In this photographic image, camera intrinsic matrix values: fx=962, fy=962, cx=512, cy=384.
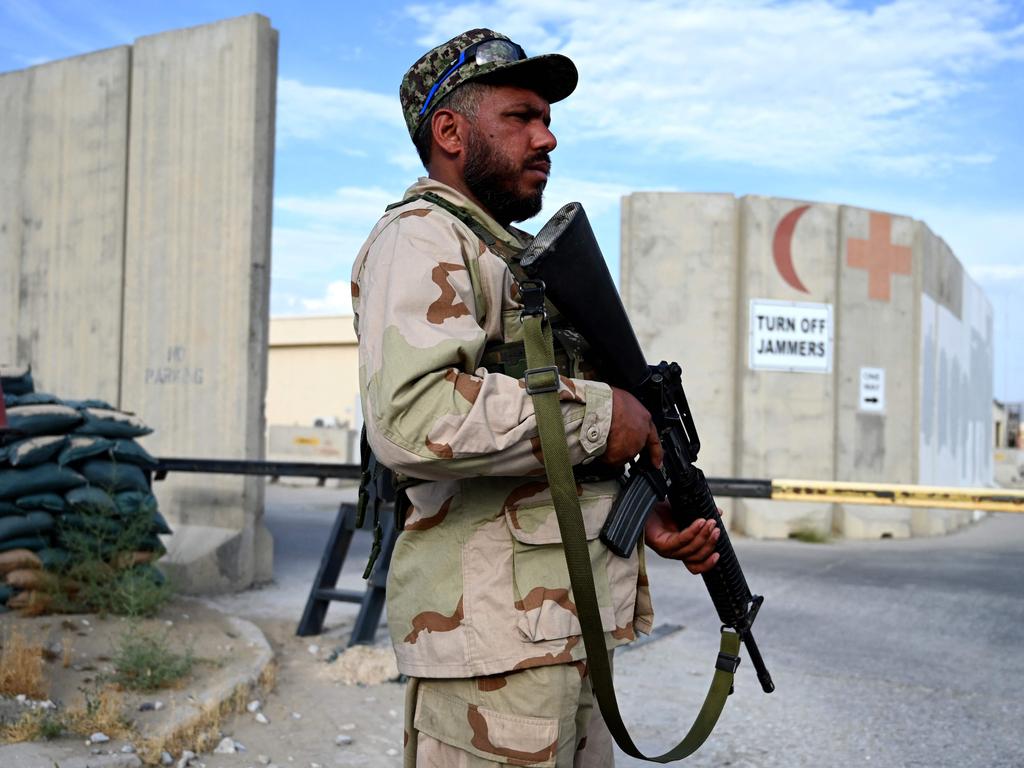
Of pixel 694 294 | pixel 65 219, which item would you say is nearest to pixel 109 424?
pixel 65 219

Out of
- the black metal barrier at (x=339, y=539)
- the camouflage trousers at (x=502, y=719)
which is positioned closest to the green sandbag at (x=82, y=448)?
the black metal barrier at (x=339, y=539)

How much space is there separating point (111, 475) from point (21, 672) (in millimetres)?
1566

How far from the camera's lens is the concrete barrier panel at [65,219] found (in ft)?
22.7

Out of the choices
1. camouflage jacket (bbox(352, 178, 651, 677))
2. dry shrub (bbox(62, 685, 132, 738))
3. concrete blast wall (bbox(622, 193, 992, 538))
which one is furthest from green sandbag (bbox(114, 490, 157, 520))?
concrete blast wall (bbox(622, 193, 992, 538))

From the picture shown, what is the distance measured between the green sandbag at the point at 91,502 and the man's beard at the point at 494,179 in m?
3.67

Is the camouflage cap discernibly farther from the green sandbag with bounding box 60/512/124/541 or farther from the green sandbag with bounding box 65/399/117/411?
the green sandbag with bounding box 65/399/117/411

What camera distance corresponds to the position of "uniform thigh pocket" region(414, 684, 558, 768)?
1.59 meters

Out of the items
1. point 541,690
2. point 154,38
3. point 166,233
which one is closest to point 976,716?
point 541,690

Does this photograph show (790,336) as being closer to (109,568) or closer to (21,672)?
(109,568)

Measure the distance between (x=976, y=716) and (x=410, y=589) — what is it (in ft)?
10.7

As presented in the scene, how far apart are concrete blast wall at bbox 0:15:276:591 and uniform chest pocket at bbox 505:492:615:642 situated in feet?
16.0

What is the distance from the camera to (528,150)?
1822 millimetres

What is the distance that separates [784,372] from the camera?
35.1ft

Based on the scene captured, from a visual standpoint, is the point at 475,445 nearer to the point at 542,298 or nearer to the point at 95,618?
the point at 542,298
